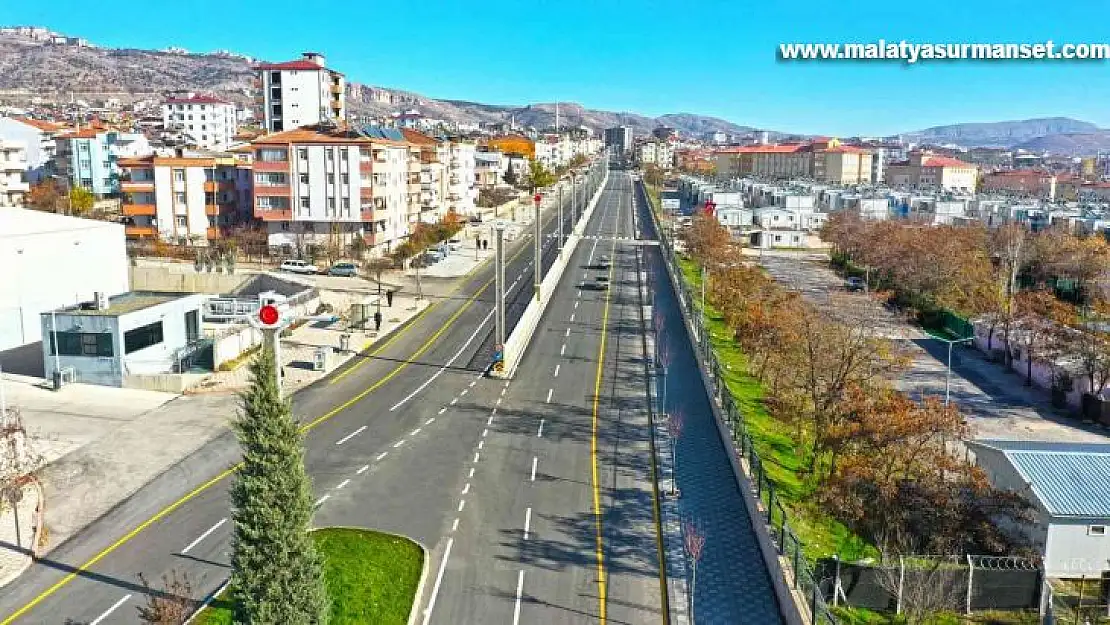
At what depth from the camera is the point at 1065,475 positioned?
64.1ft

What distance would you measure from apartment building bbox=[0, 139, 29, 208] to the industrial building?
2539cm

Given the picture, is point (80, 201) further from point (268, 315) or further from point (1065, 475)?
point (1065, 475)

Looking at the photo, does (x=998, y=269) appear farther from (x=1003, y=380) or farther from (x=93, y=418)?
(x=93, y=418)

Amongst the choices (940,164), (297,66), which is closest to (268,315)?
(297,66)

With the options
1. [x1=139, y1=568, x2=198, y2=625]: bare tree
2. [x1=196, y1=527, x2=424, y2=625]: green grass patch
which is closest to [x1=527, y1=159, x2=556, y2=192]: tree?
[x1=196, y1=527, x2=424, y2=625]: green grass patch

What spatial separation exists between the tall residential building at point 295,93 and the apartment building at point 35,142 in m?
22.0

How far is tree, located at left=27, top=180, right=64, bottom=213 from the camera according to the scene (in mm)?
67875

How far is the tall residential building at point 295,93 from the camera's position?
306 ft

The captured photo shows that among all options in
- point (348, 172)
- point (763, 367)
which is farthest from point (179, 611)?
point (348, 172)

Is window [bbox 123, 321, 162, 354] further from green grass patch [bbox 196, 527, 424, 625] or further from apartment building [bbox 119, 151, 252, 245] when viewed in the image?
apartment building [bbox 119, 151, 252, 245]

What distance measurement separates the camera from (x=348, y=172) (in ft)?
199

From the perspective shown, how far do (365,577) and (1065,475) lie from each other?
51.0ft

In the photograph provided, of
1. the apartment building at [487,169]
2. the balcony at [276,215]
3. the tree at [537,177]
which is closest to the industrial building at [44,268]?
the balcony at [276,215]

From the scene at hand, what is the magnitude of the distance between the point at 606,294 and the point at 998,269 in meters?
29.2
